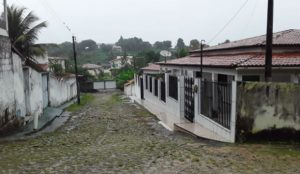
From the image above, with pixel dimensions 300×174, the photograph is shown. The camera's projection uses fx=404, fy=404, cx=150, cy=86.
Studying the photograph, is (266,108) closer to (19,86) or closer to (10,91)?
(10,91)

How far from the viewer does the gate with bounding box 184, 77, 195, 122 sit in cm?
1808

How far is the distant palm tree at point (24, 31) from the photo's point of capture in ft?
88.0

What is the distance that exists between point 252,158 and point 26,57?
68.7 ft

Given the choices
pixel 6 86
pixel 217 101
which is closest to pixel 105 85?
pixel 6 86

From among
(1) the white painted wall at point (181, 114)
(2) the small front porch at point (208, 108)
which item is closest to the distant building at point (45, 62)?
(1) the white painted wall at point (181, 114)

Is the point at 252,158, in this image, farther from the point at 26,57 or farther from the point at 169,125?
the point at 26,57

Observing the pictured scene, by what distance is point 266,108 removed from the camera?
11797 mm

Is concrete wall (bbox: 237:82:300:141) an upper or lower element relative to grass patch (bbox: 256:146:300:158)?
upper

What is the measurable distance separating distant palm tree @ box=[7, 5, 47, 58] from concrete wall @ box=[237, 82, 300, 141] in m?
18.4

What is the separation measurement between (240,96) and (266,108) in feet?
2.68

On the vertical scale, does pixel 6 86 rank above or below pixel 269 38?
below

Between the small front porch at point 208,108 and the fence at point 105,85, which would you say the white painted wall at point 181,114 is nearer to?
the small front porch at point 208,108

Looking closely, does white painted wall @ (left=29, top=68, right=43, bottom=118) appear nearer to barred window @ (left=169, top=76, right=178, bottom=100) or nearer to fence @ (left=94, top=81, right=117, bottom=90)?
barred window @ (left=169, top=76, right=178, bottom=100)

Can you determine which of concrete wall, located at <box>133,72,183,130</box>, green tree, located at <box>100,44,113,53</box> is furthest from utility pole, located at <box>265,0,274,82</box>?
green tree, located at <box>100,44,113,53</box>
